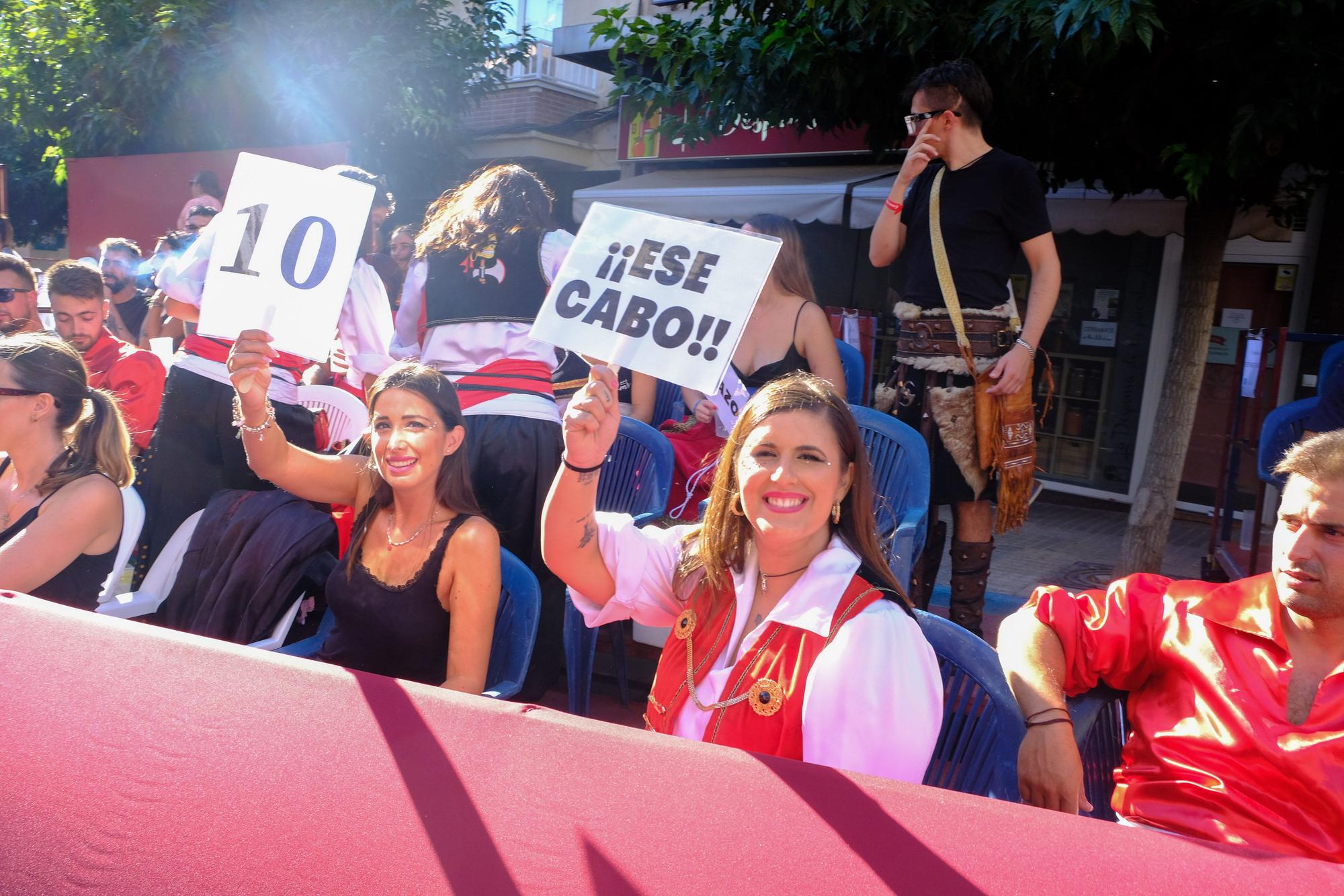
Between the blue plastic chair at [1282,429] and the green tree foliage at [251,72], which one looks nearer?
the blue plastic chair at [1282,429]

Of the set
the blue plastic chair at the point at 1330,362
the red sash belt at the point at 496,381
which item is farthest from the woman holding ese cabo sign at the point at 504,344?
the blue plastic chair at the point at 1330,362

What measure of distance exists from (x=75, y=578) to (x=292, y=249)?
1.19 m

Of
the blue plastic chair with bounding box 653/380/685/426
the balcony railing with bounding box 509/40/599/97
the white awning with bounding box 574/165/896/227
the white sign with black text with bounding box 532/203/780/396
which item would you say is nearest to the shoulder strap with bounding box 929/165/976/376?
the blue plastic chair with bounding box 653/380/685/426

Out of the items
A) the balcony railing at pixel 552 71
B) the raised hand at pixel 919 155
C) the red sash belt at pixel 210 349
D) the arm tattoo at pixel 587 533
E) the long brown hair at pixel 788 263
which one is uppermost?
the balcony railing at pixel 552 71

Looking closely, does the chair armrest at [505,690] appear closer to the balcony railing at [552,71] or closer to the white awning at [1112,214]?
the white awning at [1112,214]

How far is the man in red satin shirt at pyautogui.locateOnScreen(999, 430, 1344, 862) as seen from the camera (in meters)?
1.71

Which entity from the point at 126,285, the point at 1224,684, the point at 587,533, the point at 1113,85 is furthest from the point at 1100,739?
the point at 126,285

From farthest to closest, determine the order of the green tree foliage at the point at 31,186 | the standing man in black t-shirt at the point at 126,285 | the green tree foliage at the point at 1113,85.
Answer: the green tree foliage at the point at 31,186, the standing man in black t-shirt at the point at 126,285, the green tree foliage at the point at 1113,85

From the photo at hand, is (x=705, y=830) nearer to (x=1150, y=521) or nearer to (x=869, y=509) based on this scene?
(x=869, y=509)

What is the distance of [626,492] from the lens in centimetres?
379

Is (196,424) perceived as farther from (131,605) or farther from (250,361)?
(250,361)

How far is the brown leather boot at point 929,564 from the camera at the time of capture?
11.7ft

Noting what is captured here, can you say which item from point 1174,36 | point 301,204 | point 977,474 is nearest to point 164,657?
point 301,204

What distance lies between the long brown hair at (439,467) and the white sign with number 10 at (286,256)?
16.0 inches
